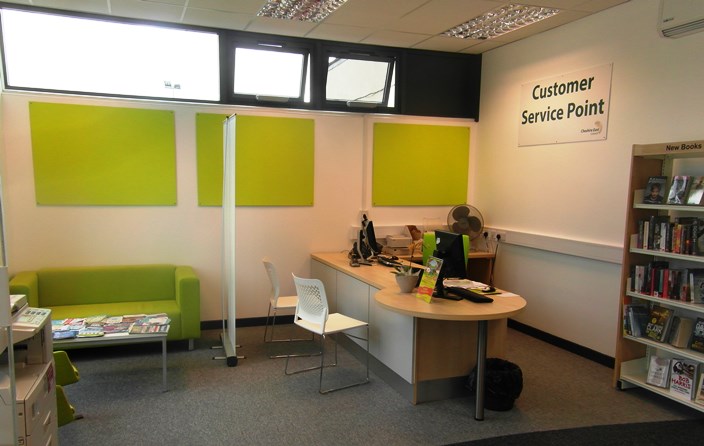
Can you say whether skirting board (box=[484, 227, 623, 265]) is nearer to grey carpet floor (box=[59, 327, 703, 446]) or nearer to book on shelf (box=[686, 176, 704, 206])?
book on shelf (box=[686, 176, 704, 206])

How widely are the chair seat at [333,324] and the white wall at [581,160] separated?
7.31ft

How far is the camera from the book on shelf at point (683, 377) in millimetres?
3479

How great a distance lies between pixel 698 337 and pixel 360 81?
13.9ft

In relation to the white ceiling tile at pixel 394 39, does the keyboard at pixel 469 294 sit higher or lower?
lower

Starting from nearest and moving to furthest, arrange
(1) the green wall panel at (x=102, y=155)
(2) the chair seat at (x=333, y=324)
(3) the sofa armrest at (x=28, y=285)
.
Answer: (2) the chair seat at (x=333, y=324), (3) the sofa armrest at (x=28, y=285), (1) the green wall panel at (x=102, y=155)

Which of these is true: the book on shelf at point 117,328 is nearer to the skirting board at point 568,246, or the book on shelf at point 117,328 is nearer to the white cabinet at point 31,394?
the white cabinet at point 31,394

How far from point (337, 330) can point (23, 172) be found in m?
3.45

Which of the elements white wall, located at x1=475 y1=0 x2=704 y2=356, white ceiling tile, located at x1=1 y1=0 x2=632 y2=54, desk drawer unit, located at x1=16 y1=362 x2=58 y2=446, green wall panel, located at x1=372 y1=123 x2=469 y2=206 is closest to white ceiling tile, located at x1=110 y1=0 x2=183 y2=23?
white ceiling tile, located at x1=1 y1=0 x2=632 y2=54

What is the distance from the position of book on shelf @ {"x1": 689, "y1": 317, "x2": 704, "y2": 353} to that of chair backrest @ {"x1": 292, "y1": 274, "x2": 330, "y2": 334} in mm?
2643

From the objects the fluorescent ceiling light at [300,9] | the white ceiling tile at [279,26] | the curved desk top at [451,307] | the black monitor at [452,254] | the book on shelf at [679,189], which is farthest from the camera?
the white ceiling tile at [279,26]

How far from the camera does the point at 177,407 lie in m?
3.56

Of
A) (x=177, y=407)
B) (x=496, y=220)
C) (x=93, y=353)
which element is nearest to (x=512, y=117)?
(x=496, y=220)

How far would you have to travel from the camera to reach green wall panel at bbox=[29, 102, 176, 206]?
4.79 m

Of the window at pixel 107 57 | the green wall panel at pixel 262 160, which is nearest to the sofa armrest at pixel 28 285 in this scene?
the green wall panel at pixel 262 160
